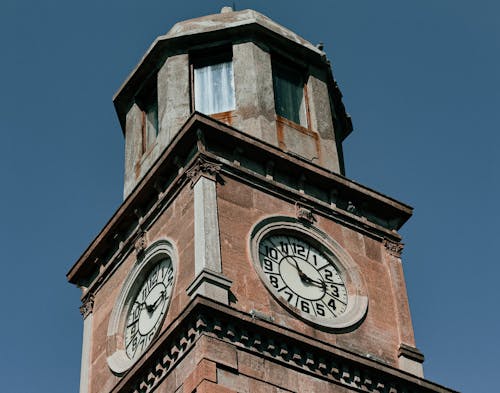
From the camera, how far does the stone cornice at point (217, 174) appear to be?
1305 inches

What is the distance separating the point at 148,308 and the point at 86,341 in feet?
9.39

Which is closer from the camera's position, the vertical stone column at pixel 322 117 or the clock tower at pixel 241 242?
the clock tower at pixel 241 242

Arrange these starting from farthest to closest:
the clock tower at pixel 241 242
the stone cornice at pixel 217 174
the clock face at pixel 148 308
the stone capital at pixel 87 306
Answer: the stone capital at pixel 87 306 < the stone cornice at pixel 217 174 < the clock face at pixel 148 308 < the clock tower at pixel 241 242

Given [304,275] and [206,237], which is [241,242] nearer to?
[206,237]

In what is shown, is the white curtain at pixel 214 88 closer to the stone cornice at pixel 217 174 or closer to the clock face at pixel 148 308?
the stone cornice at pixel 217 174

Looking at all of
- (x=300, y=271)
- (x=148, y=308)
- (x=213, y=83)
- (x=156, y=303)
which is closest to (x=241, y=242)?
(x=300, y=271)

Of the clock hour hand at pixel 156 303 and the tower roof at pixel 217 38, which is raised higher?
the tower roof at pixel 217 38

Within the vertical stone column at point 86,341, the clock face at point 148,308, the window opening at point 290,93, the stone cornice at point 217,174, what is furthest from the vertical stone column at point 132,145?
the clock face at point 148,308

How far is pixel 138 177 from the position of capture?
120ft

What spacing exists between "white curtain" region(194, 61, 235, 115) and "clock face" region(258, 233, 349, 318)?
4475mm

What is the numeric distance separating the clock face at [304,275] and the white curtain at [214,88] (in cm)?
447

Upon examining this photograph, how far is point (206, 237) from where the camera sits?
31.4 meters

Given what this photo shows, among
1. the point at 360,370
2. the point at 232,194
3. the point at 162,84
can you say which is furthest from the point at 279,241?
the point at 162,84

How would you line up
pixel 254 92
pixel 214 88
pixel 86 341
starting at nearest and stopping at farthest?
pixel 86 341 → pixel 254 92 → pixel 214 88
